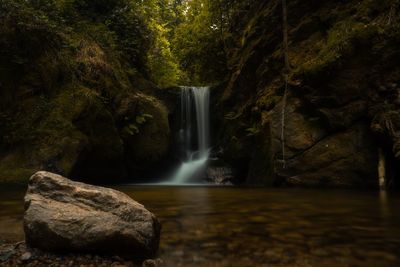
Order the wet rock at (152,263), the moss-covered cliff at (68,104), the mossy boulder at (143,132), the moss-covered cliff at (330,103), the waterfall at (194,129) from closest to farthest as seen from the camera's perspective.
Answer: the wet rock at (152,263)
the moss-covered cliff at (330,103)
the moss-covered cliff at (68,104)
the mossy boulder at (143,132)
the waterfall at (194,129)

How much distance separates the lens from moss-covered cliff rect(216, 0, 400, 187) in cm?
1094

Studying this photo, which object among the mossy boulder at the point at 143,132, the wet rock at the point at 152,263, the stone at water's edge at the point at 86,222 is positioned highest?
the mossy boulder at the point at 143,132

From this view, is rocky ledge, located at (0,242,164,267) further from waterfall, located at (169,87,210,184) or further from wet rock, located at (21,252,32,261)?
waterfall, located at (169,87,210,184)

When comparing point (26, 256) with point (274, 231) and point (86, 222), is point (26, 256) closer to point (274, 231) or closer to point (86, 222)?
point (86, 222)

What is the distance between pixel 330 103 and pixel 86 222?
9585 millimetres

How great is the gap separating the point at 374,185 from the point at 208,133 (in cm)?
788

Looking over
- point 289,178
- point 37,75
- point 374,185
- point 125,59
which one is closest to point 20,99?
point 37,75

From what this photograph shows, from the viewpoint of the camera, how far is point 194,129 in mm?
17547

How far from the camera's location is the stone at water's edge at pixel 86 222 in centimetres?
355

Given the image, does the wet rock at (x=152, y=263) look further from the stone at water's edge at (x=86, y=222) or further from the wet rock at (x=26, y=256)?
the wet rock at (x=26, y=256)

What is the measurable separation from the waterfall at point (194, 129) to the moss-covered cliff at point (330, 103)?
87.9 inches

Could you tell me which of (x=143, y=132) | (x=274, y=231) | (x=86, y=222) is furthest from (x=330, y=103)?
(x=86, y=222)

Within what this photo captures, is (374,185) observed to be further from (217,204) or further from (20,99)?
(20,99)

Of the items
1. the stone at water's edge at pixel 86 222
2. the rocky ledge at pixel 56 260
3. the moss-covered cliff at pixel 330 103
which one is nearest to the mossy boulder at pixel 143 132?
the moss-covered cliff at pixel 330 103
